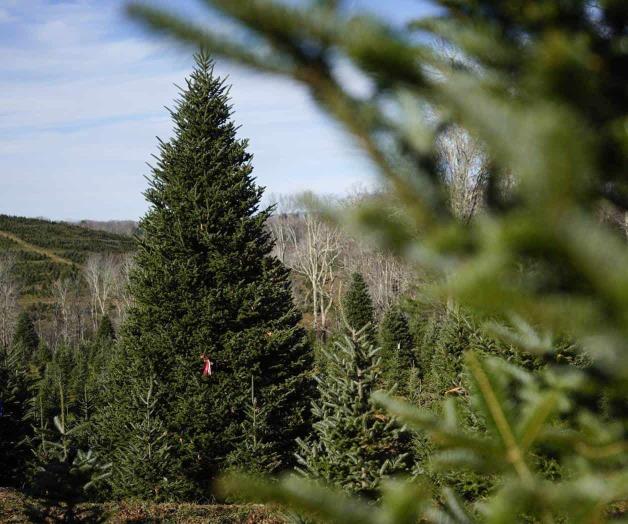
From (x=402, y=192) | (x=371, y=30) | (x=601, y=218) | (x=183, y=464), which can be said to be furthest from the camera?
(x=183, y=464)

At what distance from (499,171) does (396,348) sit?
22608 millimetres

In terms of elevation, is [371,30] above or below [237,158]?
below

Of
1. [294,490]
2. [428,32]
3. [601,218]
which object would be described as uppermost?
[428,32]

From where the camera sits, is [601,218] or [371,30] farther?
[601,218]

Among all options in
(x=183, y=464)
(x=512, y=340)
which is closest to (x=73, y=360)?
(x=183, y=464)

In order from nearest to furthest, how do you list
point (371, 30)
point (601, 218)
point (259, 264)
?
point (371, 30), point (601, 218), point (259, 264)

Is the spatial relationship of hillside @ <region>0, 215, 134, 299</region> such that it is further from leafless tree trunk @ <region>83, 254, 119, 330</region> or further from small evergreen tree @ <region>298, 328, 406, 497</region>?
small evergreen tree @ <region>298, 328, 406, 497</region>

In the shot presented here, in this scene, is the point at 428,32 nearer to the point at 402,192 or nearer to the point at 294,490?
the point at 402,192

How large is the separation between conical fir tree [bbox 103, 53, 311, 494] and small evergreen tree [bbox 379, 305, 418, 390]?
1178 cm

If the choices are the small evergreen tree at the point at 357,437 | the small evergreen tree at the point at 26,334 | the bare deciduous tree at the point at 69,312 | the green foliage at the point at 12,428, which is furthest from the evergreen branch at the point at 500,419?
the bare deciduous tree at the point at 69,312

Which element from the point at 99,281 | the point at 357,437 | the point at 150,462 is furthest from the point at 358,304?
the point at 99,281

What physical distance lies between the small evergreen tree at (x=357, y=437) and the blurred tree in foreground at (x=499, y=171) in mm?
4619

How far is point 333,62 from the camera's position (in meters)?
0.92

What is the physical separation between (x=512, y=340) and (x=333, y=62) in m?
1.26
